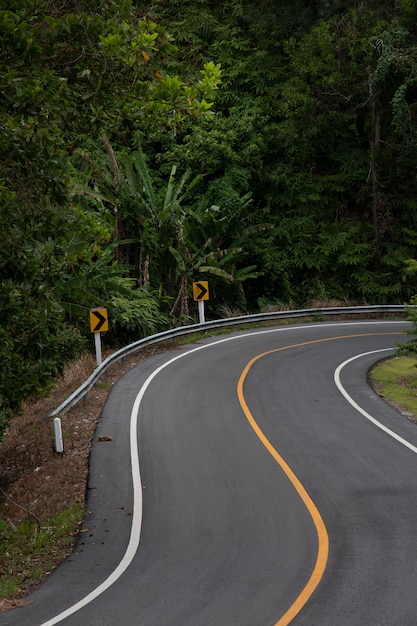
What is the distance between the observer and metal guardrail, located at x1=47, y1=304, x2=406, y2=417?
55.8ft

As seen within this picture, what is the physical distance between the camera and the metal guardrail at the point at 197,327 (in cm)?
1701

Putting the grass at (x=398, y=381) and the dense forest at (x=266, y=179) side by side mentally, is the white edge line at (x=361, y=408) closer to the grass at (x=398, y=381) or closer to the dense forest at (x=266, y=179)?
the grass at (x=398, y=381)

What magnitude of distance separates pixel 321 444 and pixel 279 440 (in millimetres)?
867

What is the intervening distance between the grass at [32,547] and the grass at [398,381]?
28.8ft

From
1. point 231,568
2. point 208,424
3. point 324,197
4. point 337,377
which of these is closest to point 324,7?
point 324,197

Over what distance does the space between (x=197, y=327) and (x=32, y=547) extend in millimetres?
17061

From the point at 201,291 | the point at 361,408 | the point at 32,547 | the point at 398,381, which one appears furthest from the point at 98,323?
the point at 32,547

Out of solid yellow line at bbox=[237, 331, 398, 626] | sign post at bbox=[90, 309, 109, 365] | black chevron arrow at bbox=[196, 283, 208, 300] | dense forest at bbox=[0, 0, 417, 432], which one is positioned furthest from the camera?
dense forest at bbox=[0, 0, 417, 432]

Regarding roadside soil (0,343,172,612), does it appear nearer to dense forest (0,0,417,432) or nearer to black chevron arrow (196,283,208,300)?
dense forest (0,0,417,432)

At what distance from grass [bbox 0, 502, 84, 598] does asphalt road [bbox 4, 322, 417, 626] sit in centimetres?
28

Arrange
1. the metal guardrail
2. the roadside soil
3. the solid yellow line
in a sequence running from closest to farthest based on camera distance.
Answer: the solid yellow line < the roadside soil < the metal guardrail

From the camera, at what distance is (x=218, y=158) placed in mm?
33781

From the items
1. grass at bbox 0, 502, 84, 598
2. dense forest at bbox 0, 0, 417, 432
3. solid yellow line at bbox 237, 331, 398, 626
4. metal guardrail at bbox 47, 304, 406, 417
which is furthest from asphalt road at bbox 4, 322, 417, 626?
dense forest at bbox 0, 0, 417, 432

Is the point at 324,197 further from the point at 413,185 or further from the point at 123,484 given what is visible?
the point at 123,484
